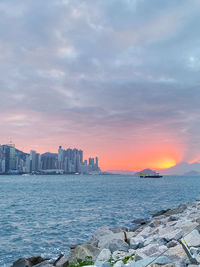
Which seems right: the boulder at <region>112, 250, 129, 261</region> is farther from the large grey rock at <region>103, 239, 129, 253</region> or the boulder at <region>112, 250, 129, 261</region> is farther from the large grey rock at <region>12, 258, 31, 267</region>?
the large grey rock at <region>12, 258, 31, 267</region>

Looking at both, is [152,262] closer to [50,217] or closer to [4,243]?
[4,243]

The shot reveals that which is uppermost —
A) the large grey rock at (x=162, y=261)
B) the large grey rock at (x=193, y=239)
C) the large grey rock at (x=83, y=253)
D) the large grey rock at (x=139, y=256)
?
the large grey rock at (x=193, y=239)

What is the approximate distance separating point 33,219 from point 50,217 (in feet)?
5.93

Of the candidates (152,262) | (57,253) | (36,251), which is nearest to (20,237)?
(36,251)

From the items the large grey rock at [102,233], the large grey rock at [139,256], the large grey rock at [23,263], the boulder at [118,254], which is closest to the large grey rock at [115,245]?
the boulder at [118,254]

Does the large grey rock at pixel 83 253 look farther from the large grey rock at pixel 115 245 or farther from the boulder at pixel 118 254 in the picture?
the boulder at pixel 118 254

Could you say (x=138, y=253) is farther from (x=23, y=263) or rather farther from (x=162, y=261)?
(x=23, y=263)

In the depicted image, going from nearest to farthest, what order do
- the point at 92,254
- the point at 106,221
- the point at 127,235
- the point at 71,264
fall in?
the point at 71,264 → the point at 92,254 → the point at 127,235 → the point at 106,221

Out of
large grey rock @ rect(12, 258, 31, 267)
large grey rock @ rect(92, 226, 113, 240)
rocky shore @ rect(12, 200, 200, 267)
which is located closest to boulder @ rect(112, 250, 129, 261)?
rocky shore @ rect(12, 200, 200, 267)

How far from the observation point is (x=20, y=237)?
18438mm

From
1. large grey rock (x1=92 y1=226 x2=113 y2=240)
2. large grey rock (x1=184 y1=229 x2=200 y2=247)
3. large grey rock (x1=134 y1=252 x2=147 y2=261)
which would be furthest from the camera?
large grey rock (x1=92 y1=226 x2=113 y2=240)

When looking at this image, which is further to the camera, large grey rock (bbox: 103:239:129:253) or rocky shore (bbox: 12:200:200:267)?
large grey rock (bbox: 103:239:129:253)

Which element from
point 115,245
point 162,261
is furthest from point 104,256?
point 162,261

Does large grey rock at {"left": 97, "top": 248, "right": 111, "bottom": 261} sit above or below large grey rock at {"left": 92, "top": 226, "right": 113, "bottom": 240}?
above
